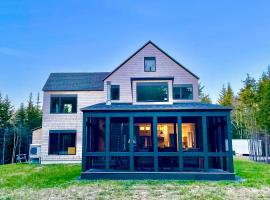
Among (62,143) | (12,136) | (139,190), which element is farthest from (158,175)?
(12,136)

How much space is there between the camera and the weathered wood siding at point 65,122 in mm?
18188

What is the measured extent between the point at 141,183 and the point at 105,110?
382 cm

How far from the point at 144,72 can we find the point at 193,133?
591 cm

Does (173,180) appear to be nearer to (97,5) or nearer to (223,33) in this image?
(97,5)

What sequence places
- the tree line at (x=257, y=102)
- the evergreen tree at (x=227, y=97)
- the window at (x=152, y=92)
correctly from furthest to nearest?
the evergreen tree at (x=227, y=97) < the tree line at (x=257, y=102) < the window at (x=152, y=92)

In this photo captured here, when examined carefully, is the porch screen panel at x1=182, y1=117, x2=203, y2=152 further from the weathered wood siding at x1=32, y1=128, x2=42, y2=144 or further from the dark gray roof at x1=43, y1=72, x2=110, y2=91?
the weathered wood siding at x1=32, y1=128, x2=42, y2=144

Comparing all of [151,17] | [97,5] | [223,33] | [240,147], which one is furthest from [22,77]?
[240,147]

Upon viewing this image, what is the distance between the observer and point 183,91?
1772cm

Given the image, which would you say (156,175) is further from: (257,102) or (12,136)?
(12,136)

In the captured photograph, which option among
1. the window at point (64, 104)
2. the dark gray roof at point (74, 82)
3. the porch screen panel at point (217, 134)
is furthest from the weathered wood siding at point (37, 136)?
the porch screen panel at point (217, 134)

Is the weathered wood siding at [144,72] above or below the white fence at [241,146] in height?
above

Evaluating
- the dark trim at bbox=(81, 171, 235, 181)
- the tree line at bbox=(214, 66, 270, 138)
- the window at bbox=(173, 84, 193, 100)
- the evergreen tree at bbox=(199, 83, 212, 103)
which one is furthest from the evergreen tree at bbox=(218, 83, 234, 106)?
the dark trim at bbox=(81, 171, 235, 181)

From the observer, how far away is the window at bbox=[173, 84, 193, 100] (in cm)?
1756

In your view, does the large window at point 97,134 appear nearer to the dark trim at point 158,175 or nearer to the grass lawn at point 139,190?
the dark trim at point 158,175
